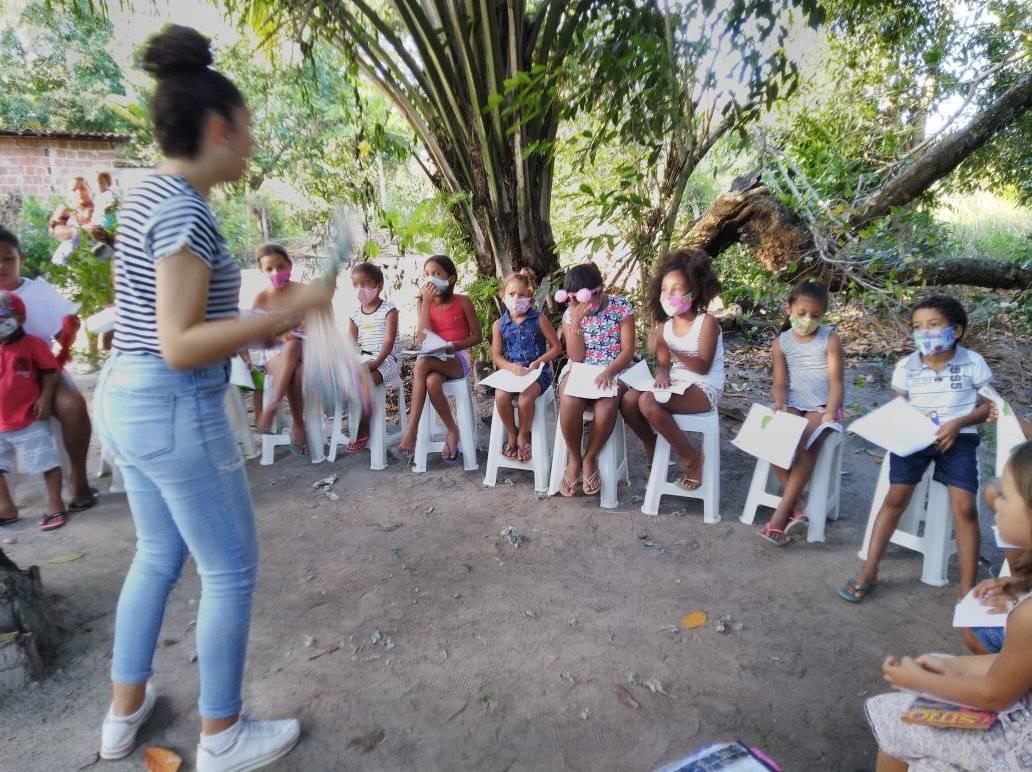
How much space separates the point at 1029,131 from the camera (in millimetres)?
6152

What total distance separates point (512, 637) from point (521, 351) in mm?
1917

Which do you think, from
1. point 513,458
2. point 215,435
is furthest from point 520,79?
point 215,435

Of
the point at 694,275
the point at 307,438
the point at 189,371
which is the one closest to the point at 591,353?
the point at 694,275

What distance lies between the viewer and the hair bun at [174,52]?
135cm

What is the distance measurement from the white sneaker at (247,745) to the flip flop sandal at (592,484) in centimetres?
197

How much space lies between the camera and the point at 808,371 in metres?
3.13

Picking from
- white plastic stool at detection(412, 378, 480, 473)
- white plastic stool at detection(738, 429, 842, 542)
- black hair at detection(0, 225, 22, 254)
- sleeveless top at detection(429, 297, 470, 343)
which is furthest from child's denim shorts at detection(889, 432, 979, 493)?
black hair at detection(0, 225, 22, 254)

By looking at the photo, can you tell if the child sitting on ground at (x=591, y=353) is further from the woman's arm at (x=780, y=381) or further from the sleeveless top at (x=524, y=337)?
the woman's arm at (x=780, y=381)

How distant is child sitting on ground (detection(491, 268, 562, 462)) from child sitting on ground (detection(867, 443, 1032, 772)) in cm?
243

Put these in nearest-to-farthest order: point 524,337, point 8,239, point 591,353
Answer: point 8,239 → point 591,353 → point 524,337

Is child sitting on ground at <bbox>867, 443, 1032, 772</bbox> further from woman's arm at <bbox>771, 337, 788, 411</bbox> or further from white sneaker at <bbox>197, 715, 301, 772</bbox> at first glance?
woman's arm at <bbox>771, 337, 788, 411</bbox>

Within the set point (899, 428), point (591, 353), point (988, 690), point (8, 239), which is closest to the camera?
point (988, 690)

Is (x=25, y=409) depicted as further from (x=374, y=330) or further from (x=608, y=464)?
(x=608, y=464)

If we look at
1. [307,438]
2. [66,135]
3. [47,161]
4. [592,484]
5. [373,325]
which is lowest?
[592,484]
